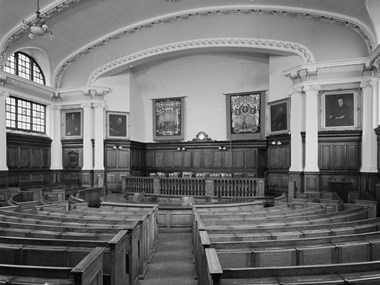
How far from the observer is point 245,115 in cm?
1670

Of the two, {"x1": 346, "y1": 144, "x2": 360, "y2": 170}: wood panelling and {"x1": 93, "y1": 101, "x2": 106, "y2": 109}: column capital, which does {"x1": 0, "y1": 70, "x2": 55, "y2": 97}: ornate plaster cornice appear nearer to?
{"x1": 93, "y1": 101, "x2": 106, "y2": 109}: column capital

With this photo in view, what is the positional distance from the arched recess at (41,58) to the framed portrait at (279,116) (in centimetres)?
1215

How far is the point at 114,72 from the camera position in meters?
16.2

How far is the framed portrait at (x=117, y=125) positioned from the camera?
53.8 ft

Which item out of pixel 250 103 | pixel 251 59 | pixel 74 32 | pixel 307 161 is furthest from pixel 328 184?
pixel 74 32

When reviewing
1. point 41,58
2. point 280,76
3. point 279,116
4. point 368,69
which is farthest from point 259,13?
point 41,58

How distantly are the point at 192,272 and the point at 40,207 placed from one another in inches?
191

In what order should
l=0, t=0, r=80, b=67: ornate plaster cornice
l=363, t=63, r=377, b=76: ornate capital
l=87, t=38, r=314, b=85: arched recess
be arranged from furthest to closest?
1. l=87, t=38, r=314, b=85: arched recess
2. l=0, t=0, r=80, b=67: ornate plaster cornice
3. l=363, t=63, r=377, b=76: ornate capital

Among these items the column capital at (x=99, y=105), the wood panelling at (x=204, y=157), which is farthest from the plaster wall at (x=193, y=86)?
the wood panelling at (x=204, y=157)

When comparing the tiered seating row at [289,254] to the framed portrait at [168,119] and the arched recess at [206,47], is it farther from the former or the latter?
the framed portrait at [168,119]

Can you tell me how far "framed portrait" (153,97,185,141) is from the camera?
18203mm

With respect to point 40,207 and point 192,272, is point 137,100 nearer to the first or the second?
point 40,207

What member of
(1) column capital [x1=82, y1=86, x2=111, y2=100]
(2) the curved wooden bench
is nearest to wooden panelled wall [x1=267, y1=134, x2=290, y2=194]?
(1) column capital [x1=82, y1=86, x2=111, y2=100]

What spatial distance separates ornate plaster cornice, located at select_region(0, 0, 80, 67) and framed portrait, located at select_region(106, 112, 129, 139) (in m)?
5.70
